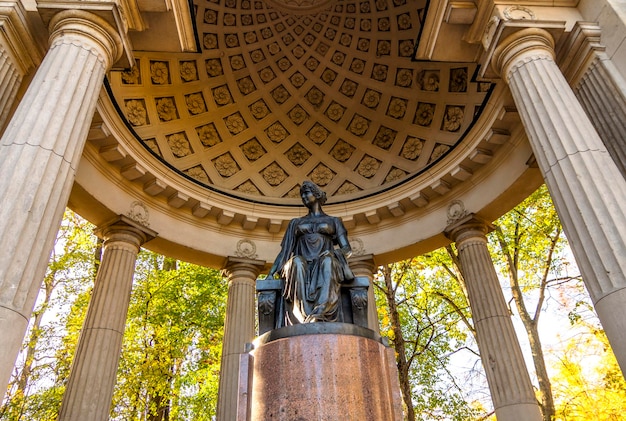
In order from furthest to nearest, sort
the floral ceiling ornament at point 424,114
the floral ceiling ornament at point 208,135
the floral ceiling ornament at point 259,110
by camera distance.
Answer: the floral ceiling ornament at point 259,110 → the floral ceiling ornament at point 208,135 → the floral ceiling ornament at point 424,114

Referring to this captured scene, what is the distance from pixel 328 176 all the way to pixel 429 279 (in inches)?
453

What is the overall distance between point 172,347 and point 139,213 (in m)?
9.57

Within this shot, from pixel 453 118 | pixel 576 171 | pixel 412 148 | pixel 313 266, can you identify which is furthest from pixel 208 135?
pixel 576 171

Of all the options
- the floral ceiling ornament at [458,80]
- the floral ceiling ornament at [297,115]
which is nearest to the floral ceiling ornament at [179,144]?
the floral ceiling ornament at [297,115]

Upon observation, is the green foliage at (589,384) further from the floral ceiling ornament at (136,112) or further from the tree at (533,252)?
the floral ceiling ornament at (136,112)

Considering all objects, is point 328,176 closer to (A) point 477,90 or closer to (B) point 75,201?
(A) point 477,90

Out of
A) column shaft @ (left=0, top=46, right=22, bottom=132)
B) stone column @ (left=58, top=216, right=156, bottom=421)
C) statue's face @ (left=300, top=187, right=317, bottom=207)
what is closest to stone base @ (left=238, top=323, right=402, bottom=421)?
statue's face @ (left=300, top=187, right=317, bottom=207)

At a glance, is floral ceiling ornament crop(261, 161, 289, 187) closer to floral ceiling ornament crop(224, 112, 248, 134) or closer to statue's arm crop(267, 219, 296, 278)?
floral ceiling ornament crop(224, 112, 248, 134)

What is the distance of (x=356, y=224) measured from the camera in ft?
65.5

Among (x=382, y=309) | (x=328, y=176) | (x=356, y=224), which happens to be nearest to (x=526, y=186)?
(x=356, y=224)

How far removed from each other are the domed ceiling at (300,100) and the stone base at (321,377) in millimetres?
12641

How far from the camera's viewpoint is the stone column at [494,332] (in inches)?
516

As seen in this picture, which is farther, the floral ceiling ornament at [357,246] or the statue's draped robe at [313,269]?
the floral ceiling ornament at [357,246]

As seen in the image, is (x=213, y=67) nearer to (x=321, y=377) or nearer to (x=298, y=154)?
(x=298, y=154)
